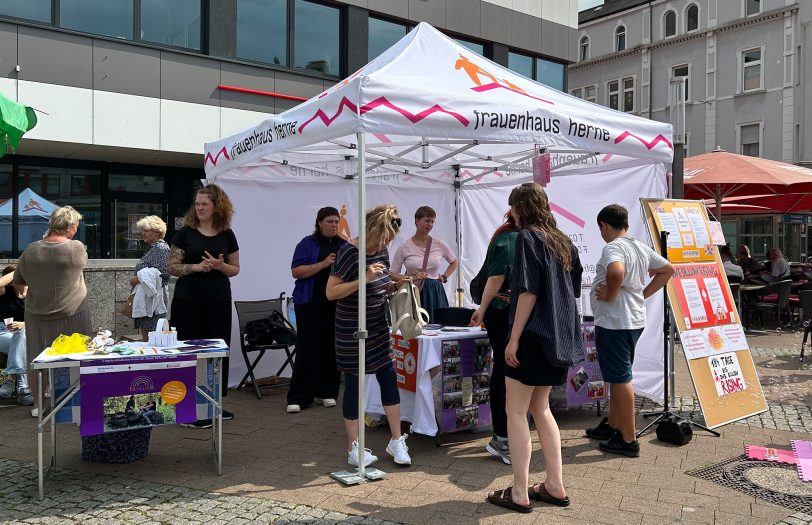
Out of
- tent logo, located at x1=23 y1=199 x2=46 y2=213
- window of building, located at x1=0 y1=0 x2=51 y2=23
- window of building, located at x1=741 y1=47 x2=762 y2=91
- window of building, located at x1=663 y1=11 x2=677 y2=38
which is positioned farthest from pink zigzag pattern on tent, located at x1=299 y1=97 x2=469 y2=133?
window of building, located at x1=663 y1=11 x2=677 y2=38

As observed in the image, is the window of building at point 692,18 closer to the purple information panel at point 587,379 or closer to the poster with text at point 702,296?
the poster with text at point 702,296

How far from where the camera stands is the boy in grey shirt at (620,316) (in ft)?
14.8

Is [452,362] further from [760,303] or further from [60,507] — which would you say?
[760,303]

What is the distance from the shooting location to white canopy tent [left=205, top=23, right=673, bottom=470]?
4223 millimetres

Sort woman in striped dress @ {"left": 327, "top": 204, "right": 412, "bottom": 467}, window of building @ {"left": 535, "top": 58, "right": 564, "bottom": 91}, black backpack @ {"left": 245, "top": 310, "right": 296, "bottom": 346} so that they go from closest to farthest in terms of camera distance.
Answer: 1. woman in striped dress @ {"left": 327, "top": 204, "right": 412, "bottom": 467}
2. black backpack @ {"left": 245, "top": 310, "right": 296, "bottom": 346}
3. window of building @ {"left": 535, "top": 58, "right": 564, "bottom": 91}

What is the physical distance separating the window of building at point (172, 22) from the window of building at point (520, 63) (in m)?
7.66

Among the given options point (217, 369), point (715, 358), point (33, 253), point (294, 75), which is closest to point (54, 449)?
point (217, 369)

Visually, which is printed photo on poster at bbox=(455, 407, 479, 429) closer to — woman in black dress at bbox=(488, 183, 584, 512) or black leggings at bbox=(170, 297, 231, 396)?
woman in black dress at bbox=(488, 183, 584, 512)

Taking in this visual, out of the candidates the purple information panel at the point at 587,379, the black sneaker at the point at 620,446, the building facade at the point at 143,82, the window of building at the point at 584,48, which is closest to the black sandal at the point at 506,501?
the black sneaker at the point at 620,446

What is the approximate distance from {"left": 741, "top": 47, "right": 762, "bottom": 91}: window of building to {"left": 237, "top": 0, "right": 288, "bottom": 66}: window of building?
2187 cm

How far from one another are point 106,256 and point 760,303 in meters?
11.4

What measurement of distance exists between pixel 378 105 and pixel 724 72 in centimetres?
2900

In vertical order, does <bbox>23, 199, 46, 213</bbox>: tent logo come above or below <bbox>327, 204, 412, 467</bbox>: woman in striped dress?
above

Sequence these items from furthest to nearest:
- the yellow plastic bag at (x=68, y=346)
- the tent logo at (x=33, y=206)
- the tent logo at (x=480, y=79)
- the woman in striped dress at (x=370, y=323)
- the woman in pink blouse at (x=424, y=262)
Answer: the tent logo at (x=33, y=206)
the woman in pink blouse at (x=424, y=262)
the tent logo at (x=480, y=79)
the woman in striped dress at (x=370, y=323)
the yellow plastic bag at (x=68, y=346)
